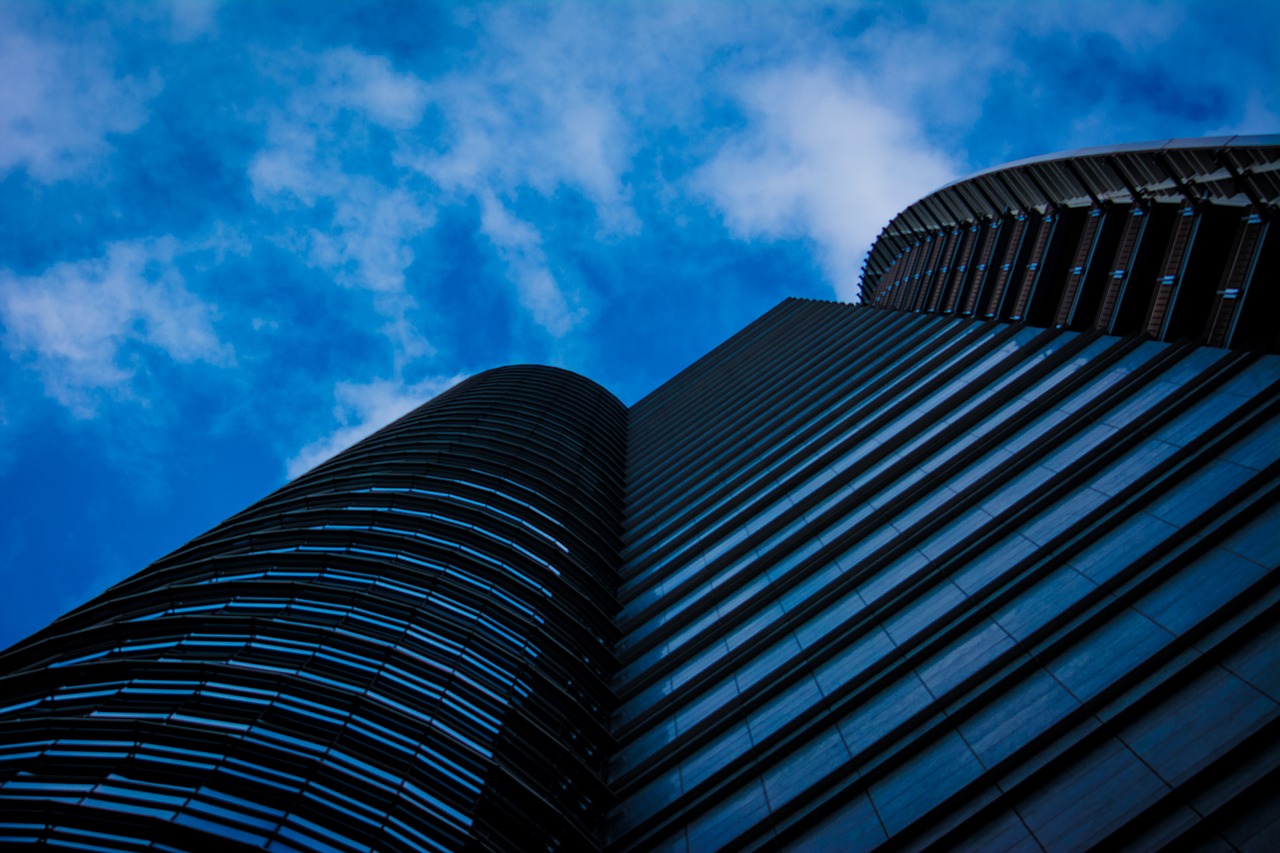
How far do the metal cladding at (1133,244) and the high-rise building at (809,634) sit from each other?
0.16 metres

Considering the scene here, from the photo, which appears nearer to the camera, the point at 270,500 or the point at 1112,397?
the point at 1112,397

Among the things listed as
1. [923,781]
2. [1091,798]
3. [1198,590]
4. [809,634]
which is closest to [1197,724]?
[1091,798]

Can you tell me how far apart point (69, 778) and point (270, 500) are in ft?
65.7

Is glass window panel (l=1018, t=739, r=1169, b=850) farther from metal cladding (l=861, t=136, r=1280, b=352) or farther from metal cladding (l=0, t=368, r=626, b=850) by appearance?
metal cladding (l=861, t=136, r=1280, b=352)

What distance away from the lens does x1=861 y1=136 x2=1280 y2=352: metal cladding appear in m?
19.1

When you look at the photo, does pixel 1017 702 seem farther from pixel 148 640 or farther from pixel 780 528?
pixel 148 640

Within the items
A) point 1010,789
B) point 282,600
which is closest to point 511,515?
point 282,600

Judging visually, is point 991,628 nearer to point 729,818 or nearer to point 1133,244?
point 729,818

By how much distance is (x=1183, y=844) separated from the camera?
765 centimetres

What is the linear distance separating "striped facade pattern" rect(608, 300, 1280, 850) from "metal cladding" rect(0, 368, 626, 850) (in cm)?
219

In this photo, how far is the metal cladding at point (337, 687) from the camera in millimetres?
11219

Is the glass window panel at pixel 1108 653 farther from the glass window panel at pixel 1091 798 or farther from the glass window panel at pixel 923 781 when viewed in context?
the glass window panel at pixel 923 781

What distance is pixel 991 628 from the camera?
13.1 m

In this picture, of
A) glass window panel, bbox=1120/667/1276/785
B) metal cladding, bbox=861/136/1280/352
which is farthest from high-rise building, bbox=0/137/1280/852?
metal cladding, bbox=861/136/1280/352
